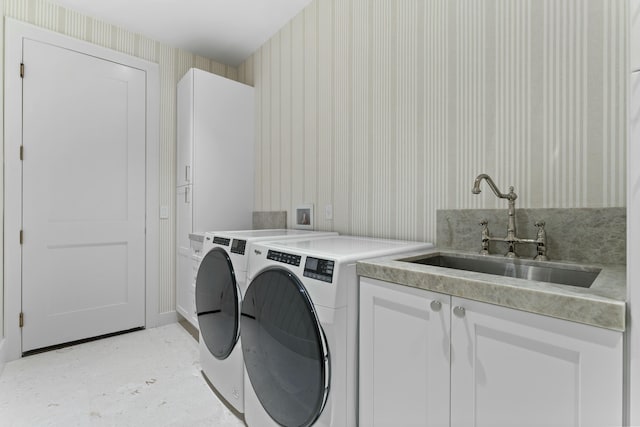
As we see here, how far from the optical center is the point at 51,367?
2029 millimetres

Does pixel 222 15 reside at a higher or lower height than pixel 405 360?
higher

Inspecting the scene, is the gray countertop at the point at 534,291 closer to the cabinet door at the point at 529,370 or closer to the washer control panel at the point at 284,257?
the cabinet door at the point at 529,370

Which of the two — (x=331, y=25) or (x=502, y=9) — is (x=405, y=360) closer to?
(x=502, y=9)

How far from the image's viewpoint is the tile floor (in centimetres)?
153

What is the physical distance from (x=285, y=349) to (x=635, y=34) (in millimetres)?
1290

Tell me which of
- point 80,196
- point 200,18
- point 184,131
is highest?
point 200,18

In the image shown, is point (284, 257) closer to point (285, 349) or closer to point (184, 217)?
point (285, 349)

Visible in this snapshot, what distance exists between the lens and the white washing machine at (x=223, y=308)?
4.96ft

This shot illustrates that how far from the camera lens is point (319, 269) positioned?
1.10 metres

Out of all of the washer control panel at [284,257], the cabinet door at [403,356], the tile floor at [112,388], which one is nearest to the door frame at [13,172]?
the tile floor at [112,388]

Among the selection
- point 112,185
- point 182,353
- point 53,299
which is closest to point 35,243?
point 53,299

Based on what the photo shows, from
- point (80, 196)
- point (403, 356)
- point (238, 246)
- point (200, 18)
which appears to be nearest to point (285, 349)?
point (403, 356)

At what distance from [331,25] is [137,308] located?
2.75 meters

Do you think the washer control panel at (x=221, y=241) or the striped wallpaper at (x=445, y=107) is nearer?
the striped wallpaper at (x=445, y=107)
